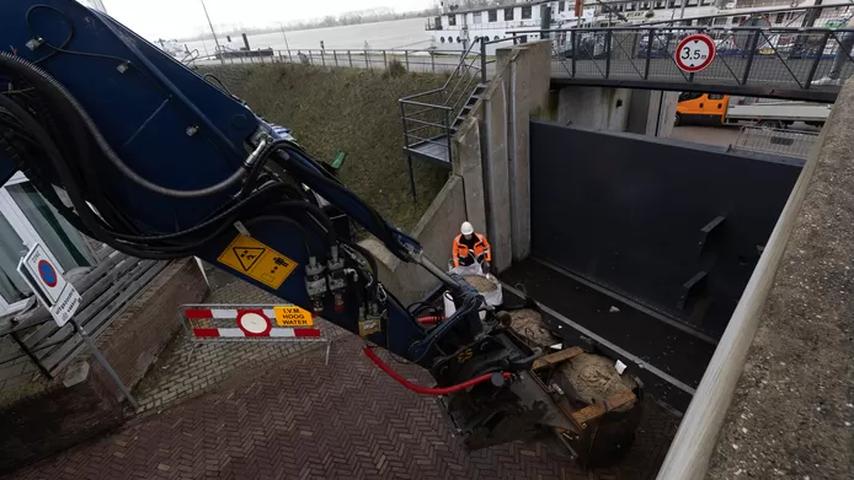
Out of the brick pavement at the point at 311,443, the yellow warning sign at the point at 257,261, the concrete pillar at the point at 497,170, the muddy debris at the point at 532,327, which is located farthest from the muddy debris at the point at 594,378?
the concrete pillar at the point at 497,170

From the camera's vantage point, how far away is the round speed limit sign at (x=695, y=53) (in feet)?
24.3

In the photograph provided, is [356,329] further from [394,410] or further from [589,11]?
[589,11]

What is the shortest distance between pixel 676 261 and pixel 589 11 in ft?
94.7

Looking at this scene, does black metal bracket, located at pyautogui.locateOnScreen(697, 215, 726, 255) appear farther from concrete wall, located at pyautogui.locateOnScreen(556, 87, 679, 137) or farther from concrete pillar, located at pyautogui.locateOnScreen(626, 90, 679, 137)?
concrete pillar, located at pyautogui.locateOnScreen(626, 90, 679, 137)

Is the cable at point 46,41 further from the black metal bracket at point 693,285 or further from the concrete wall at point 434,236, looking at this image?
the black metal bracket at point 693,285

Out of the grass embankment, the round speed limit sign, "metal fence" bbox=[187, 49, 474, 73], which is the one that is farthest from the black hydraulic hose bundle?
"metal fence" bbox=[187, 49, 474, 73]

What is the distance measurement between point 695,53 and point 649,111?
13.0 ft

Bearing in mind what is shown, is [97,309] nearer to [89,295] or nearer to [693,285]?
[89,295]

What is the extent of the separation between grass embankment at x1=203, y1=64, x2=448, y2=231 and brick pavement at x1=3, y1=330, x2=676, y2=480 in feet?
19.8

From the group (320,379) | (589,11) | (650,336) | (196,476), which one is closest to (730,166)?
(650,336)

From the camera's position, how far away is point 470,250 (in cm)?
754

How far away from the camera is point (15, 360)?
552 cm

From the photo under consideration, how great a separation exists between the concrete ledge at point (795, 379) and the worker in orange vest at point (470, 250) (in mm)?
5625

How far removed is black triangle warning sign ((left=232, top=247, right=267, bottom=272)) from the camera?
2887 millimetres
